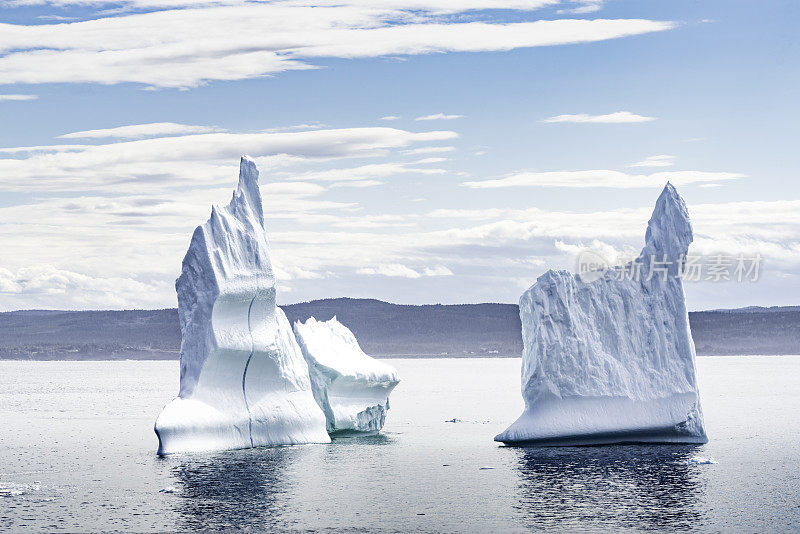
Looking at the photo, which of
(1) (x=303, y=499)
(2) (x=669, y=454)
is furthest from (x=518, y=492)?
(2) (x=669, y=454)

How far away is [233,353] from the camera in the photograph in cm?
3353

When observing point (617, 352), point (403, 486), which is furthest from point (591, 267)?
point (403, 486)

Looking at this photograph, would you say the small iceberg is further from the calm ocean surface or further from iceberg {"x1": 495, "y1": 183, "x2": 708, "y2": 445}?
iceberg {"x1": 495, "y1": 183, "x2": 708, "y2": 445}

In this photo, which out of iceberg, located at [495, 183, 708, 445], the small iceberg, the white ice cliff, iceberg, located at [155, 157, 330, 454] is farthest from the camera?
the white ice cliff

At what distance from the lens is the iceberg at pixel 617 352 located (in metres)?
33.9

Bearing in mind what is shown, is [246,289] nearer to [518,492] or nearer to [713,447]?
[518,492]

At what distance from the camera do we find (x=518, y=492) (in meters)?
27.3

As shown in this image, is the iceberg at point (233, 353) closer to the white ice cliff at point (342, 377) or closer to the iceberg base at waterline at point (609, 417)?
the white ice cliff at point (342, 377)

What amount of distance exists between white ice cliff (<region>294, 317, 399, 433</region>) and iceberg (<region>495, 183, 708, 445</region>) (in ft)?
20.0

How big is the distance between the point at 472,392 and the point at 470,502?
225ft

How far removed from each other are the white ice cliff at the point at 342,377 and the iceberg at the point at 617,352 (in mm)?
6096

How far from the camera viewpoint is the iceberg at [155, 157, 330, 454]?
1299 inches

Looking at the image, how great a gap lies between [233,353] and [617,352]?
12.8 meters

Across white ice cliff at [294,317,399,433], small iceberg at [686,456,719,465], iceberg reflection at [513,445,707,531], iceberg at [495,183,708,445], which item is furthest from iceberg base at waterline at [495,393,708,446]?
white ice cliff at [294,317,399,433]
